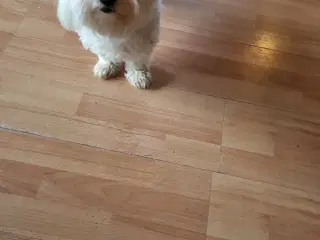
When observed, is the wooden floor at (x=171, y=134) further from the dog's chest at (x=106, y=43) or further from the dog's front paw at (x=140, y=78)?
the dog's chest at (x=106, y=43)

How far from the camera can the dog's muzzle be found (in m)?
1.04

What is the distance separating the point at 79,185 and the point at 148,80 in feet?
1.39

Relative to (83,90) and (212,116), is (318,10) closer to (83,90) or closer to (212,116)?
(212,116)

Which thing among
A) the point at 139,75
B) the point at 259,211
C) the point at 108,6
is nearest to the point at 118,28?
the point at 108,6

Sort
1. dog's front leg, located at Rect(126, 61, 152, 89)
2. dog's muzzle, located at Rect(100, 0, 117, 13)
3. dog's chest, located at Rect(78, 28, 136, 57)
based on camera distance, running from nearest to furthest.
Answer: dog's muzzle, located at Rect(100, 0, 117, 13)
dog's chest, located at Rect(78, 28, 136, 57)
dog's front leg, located at Rect(126, 61, 152, 89)

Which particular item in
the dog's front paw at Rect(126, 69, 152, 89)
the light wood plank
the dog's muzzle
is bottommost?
the light wood plank

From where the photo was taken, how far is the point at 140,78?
1.40 m

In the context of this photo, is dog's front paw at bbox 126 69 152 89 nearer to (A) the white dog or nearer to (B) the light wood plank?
(A) the white dog

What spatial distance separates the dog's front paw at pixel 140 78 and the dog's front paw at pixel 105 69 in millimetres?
49

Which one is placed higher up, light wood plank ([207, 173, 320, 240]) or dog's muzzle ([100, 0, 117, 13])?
dog's muzzle ([100, 0, 117, 13])

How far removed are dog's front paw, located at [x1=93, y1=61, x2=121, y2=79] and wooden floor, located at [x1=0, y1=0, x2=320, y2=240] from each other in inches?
1.4

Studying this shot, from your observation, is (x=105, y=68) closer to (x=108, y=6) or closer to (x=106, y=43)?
(x=106, y=43)

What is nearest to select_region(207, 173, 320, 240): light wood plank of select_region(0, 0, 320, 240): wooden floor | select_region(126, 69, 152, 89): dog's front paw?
select_region(0, 0, 320, 240): wooden floor

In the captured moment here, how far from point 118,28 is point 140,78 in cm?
30
